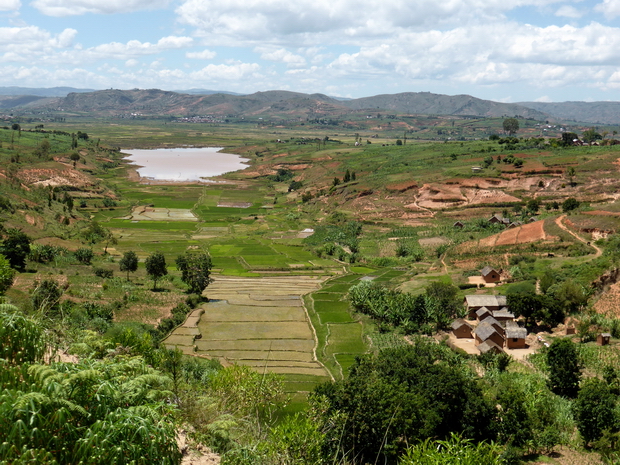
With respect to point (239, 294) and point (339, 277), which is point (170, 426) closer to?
point (239, 294)

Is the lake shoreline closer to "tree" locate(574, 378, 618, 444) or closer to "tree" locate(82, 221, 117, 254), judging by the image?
"tree" locate(82, 221, 117, 254)

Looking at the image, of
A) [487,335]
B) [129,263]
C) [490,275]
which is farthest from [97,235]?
[487,335]

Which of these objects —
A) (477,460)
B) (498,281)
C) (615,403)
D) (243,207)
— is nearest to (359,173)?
(243,207)

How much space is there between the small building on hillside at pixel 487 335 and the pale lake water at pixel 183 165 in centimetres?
11263

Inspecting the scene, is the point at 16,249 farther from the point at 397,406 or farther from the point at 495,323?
the point at 495,323

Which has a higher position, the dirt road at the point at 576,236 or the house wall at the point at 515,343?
the dirt road at the point at 576,236

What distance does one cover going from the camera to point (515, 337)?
3912cm

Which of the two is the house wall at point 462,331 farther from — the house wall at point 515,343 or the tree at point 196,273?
the tree at point 196,273

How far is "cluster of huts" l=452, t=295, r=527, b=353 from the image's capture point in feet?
128

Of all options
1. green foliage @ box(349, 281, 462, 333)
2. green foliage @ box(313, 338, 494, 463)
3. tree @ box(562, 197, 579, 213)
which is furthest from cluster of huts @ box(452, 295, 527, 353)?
tree @ box(562, 197, 579, 213)

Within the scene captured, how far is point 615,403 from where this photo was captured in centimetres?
2752

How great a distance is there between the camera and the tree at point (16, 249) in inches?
1960

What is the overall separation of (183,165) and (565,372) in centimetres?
15378

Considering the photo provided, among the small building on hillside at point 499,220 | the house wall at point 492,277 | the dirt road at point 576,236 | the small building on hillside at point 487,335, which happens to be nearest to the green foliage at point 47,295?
the small building on hillside at point 487,335
